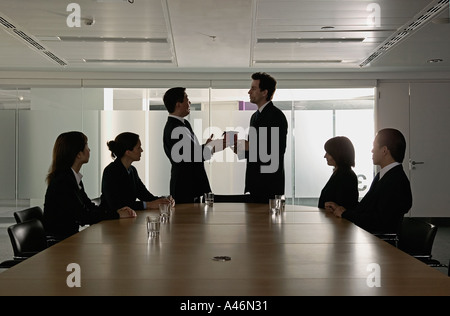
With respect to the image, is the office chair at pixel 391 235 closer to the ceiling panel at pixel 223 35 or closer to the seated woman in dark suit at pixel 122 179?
the seated woman in dark suit at pixel 122 179

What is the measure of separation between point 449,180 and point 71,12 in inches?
271

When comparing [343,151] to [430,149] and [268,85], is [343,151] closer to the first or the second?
[268,85]

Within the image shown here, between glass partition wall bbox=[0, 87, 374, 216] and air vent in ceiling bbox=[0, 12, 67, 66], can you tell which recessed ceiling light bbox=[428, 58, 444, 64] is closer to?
glass partition wall bbox=[0, 87, 374, 216]

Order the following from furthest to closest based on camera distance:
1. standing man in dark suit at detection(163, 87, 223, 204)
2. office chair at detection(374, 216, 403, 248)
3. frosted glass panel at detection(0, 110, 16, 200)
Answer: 1. frosted glass panel at detection(0, 110, 16, 200)
2. standing man in dark suit at detection(163, 87, 223, 204)
3. office chair at detection(374, 216, 403, 248)

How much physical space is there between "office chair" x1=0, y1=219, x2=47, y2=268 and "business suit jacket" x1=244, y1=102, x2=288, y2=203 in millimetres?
1834

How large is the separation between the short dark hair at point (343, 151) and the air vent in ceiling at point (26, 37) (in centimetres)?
333

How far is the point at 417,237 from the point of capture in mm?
3162

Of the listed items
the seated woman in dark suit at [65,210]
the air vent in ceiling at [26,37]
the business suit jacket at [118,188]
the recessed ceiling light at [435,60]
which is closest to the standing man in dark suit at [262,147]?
the business suit jacket at [118,188]

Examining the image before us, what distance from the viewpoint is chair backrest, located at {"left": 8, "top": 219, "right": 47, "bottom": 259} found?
301cm

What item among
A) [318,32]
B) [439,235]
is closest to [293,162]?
[439,235]

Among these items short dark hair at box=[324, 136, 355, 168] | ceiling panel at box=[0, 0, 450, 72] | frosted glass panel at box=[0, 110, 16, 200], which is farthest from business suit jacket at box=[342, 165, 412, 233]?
frosted glass panel at box=[0, 110, 16, 200]

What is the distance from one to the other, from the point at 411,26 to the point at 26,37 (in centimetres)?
420

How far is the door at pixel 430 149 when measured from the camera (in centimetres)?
914

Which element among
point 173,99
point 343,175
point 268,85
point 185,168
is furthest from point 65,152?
point 343,175
